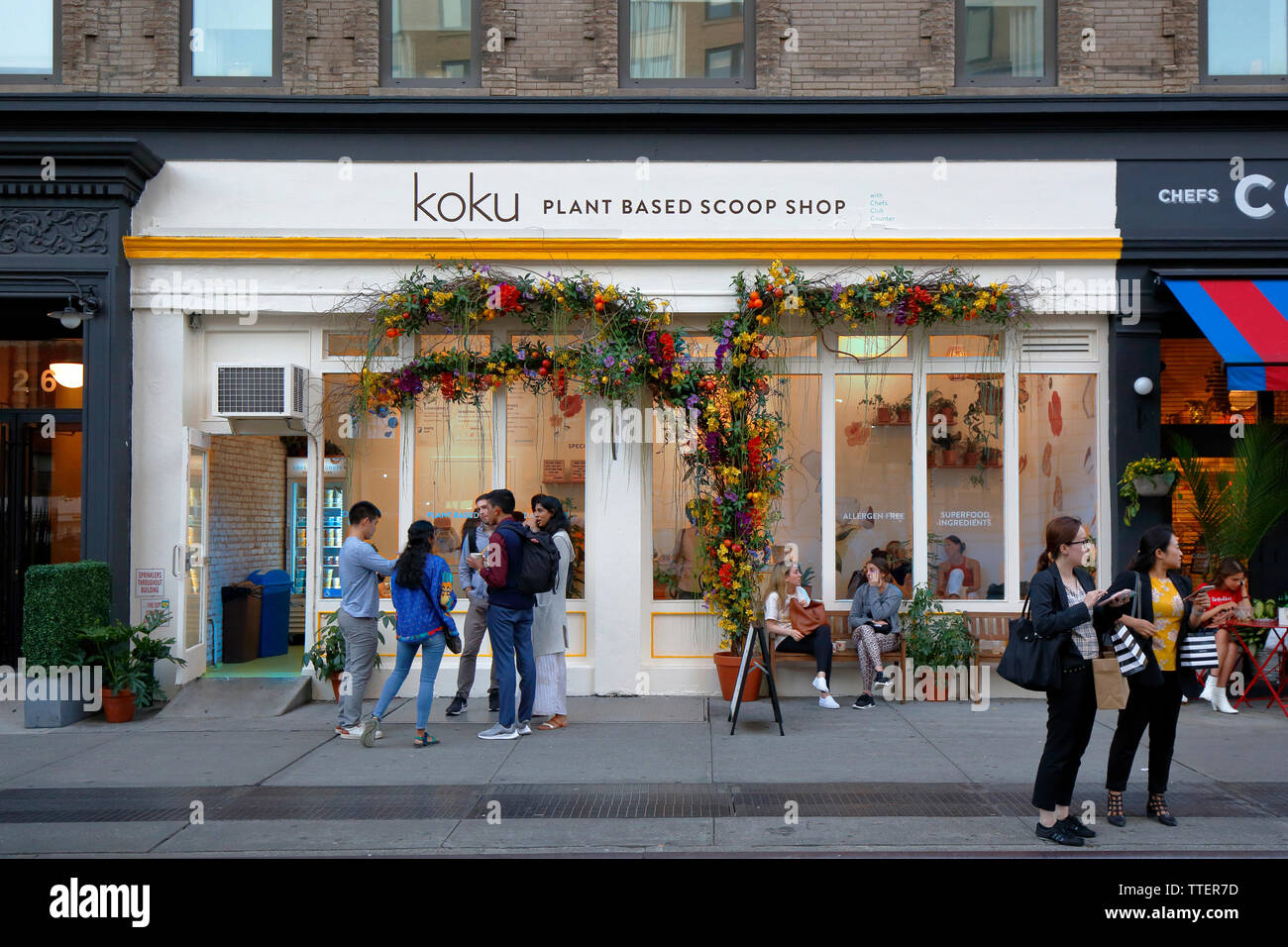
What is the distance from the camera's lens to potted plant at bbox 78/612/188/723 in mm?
10148

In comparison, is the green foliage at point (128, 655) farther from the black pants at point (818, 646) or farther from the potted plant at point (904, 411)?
the potted plant at point (904, 411)

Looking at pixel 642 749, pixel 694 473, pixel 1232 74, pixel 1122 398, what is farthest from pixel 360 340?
pixel 1232 74

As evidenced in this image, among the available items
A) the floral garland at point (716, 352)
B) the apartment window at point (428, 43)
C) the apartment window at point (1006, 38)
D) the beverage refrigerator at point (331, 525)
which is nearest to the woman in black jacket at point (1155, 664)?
the floral garland at point (716, 352)

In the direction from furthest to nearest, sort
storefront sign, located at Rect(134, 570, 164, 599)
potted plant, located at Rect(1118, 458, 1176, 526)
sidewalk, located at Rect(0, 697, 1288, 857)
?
storefront sign, located at Rect(134, 570, 164, 599), potted plant, located at Rect(1118, 458, 1176, 526), sidewalk, located at Rect(0, 697, 1288, 857)

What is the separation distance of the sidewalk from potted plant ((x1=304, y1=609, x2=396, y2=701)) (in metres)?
0.43

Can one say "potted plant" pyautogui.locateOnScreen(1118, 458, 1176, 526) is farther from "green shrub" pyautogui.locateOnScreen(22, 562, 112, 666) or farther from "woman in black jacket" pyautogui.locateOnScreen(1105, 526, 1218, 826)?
"green shrub" pyautogui.locateOnScreen(22, 562, 112, 666)

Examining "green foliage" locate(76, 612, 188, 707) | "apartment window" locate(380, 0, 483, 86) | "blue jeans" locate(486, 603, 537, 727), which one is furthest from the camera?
"apartment window" locate(380, 0, 483, 86)

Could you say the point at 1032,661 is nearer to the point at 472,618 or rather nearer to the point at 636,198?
the point at 472,618

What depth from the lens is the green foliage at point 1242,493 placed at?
1041 cm

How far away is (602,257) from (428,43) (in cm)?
294

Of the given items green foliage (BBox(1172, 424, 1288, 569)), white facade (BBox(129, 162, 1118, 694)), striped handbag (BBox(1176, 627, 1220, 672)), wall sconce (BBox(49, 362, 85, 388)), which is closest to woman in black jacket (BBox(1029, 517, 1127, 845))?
striped handbag (BBox(1176, 627, 1220, 672))

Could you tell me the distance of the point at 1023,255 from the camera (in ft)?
36.0

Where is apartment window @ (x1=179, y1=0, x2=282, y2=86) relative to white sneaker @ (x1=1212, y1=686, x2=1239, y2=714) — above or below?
above

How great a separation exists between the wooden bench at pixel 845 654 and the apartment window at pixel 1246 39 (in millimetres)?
6622
